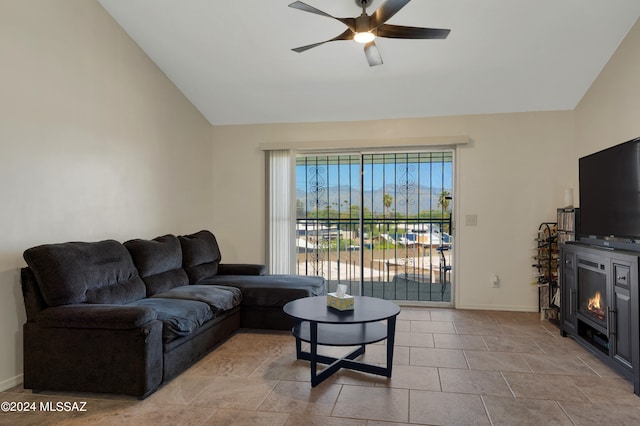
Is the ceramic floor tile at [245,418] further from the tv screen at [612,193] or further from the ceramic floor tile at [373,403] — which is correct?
the tv screen at [612,193]

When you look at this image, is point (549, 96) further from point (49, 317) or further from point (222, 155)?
point (49, 317)

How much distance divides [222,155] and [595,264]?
4.46 metres

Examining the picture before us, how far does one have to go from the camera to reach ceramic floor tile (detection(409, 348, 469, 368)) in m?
3.24

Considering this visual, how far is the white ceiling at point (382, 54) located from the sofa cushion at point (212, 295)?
7.93 feet

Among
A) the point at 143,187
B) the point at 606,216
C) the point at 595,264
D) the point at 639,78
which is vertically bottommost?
the point at 595,264

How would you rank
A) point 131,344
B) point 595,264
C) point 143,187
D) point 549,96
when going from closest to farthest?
point 131,344
point 595,264
point 143,187
point 549,96

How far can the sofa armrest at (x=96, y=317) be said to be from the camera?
2582 millimetres

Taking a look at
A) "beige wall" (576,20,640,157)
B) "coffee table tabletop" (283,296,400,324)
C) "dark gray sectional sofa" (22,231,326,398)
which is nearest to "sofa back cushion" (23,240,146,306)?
"dark gray sectional sofa" (22,231,326,398)

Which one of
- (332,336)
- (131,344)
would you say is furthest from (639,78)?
(131,344)

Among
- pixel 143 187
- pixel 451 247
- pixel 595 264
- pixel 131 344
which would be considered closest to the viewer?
pixel 131 344

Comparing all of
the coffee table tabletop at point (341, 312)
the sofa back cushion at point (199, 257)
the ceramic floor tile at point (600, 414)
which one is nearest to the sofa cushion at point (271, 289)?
the sofa back cushion at point (199, 257)

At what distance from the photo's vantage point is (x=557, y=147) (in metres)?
4.90

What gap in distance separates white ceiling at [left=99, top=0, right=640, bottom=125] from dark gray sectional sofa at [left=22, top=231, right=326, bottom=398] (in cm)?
210

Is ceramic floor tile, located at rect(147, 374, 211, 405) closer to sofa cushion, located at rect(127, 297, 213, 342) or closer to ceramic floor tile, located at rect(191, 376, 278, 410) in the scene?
ceramic floor tile, located at rect(191, 376, 278, 410)
